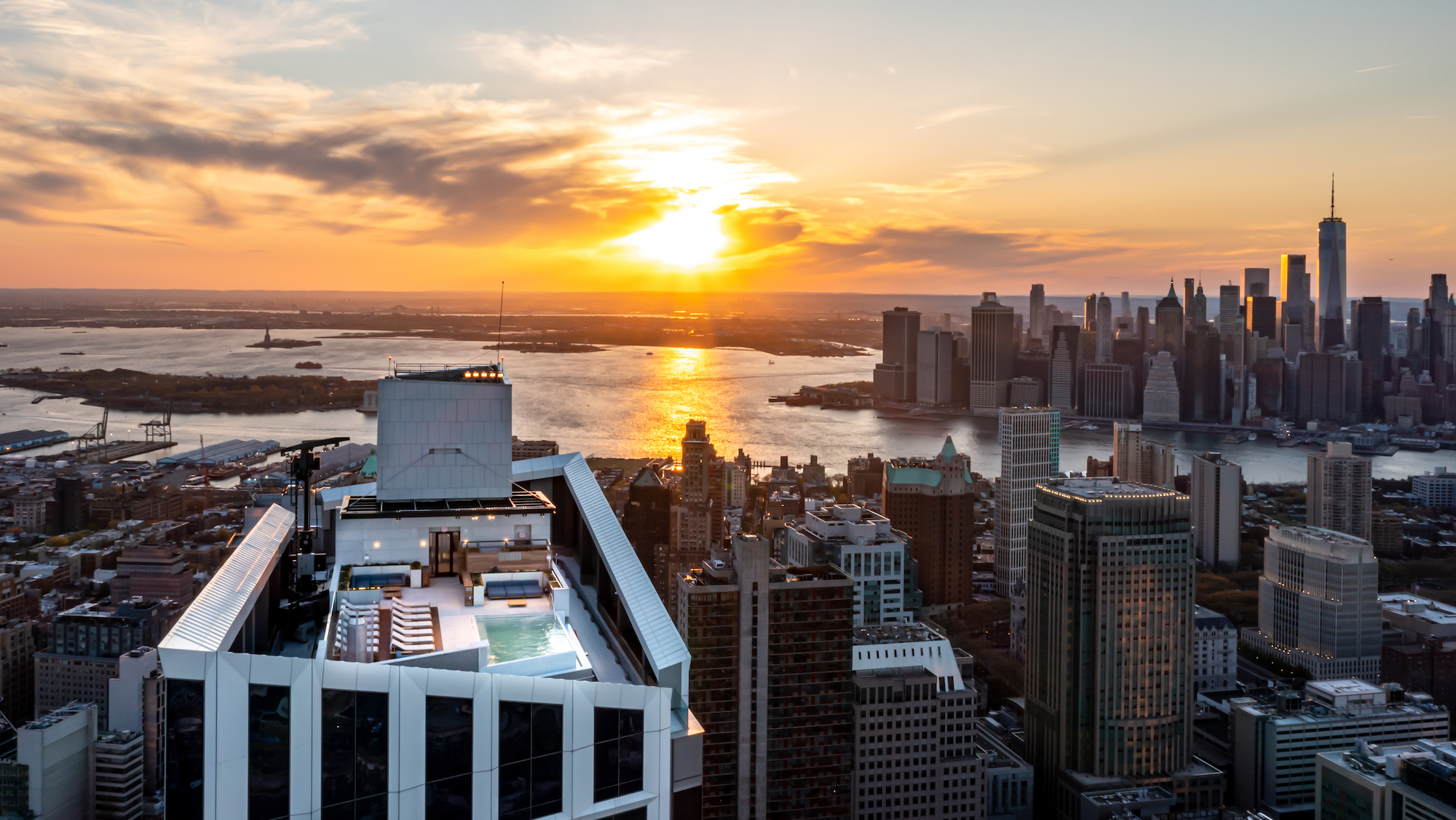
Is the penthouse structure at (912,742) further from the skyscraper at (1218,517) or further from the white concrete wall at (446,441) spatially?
the skyscraper at (1218,517)

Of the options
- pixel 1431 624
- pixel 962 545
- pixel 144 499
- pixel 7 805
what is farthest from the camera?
pixel 144 499

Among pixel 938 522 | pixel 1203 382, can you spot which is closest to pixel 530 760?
pixel 938 522

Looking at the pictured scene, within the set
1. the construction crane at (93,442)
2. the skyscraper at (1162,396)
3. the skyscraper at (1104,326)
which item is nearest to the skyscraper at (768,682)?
the construction crane at (93,442)

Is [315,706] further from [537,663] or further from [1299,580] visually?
[1299,580]

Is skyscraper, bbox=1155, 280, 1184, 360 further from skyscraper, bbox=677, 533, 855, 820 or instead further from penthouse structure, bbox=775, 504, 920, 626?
skyscraper, bbox=677, 533, 855, 820

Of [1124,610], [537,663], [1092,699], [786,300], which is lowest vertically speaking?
[1092,699]

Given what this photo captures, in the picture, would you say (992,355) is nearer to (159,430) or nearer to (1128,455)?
(1128,455)

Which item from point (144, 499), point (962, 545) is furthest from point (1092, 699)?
point (144, 499)
